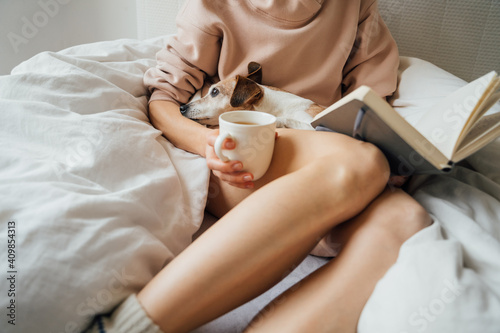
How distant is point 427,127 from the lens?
635 mm

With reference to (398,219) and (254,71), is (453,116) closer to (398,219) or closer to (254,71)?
(398,219)

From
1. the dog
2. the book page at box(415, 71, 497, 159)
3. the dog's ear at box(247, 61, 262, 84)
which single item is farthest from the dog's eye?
the book page at box(415, 71, 497, 159)

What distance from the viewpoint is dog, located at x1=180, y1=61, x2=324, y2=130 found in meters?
0.93

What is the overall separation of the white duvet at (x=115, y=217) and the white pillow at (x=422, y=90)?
0.04 feet

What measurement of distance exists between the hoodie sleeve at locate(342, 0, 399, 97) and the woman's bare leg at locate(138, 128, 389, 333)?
521mm

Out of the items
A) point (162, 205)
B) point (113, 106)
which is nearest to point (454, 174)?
point (162, 205)

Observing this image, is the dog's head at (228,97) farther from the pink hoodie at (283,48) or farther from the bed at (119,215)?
the bed at (119,215)

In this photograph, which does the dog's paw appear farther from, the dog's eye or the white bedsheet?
the white bedsheet

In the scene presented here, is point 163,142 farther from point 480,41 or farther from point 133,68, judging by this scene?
point 480,41

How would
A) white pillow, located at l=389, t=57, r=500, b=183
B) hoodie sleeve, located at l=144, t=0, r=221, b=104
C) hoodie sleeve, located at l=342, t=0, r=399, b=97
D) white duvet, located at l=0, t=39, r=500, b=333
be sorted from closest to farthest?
white duvet, located at l=0, t=39, r=500, b=333
white pillow, located at l=389, t=57, r=500, b=183
hoodie sleeve, located at l=144, t=0, r=221, b=104
hoodie sleeve, located at l=342, t=0, r=399, b=97

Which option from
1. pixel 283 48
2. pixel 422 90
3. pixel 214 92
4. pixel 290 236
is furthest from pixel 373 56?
pixel 290 236

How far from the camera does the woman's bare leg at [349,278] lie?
1.49 ft

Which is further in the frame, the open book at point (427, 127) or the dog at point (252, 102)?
the dog at point (252, 102)

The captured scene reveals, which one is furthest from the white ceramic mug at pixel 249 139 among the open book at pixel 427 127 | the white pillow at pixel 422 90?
the white pillow at pixel 422 90
